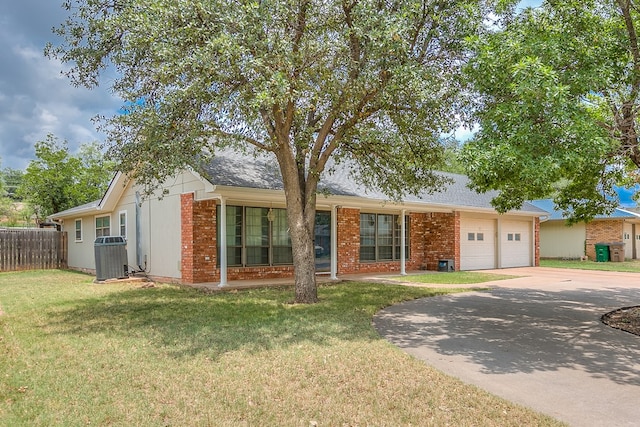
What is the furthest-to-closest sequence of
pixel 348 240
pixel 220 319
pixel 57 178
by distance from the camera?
pixel 57 178 → pixel 348 240 → pixel 220 319

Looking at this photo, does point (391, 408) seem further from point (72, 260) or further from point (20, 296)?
point (72, 260)

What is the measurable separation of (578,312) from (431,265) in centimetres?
895

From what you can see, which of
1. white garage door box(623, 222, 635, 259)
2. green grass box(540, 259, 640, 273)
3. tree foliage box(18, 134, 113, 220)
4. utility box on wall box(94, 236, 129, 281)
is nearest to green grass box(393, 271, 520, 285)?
green grass box(540, 259, 640, 273)

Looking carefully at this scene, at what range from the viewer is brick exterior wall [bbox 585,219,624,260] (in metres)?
23.8

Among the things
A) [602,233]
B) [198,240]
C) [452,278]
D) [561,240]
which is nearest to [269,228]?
[198,240]

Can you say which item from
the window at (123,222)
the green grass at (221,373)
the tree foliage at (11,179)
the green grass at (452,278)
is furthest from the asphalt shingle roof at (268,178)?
the tree foliage at (11,179)

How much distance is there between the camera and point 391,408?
3914mm

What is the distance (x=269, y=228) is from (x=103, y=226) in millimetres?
8371

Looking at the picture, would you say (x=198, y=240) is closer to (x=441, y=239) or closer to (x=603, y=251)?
(x=441, y=239)

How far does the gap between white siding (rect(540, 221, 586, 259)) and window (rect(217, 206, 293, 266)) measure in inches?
742

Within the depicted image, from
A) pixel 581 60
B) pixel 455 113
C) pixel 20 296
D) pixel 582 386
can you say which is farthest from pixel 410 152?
pixel 20 296

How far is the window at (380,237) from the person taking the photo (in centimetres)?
1595

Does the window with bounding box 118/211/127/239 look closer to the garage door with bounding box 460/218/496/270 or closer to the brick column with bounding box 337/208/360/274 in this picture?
the brick column with bounding box 337/208/360/274

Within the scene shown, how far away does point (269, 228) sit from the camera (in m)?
13.6
